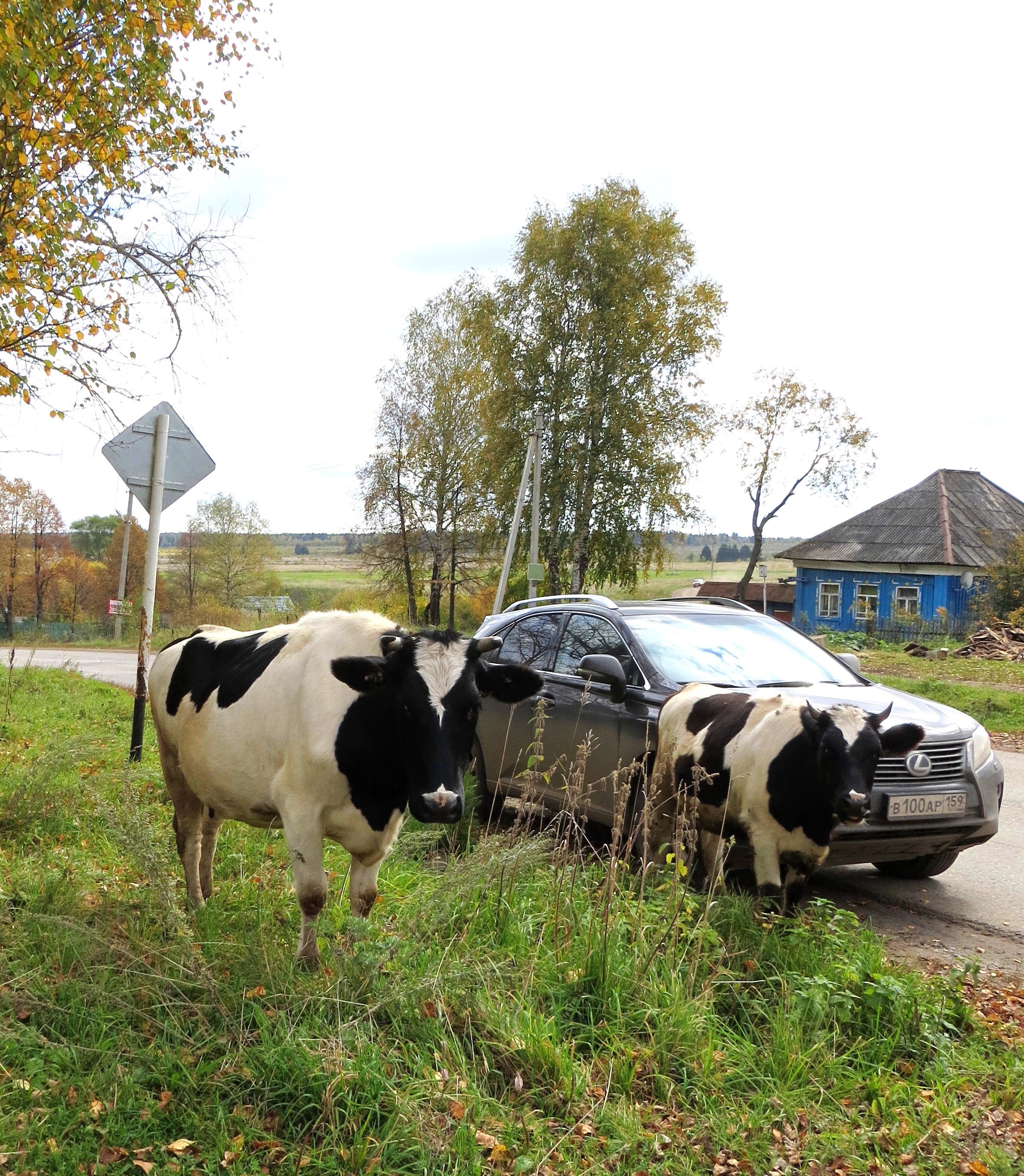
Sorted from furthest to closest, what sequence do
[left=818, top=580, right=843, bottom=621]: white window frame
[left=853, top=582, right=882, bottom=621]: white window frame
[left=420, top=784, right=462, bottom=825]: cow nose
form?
[left=818, top=580, right=843, bottom=621]: white window frame, [left=853, top=582, right=882, bottom=621]: white window frame, [left=420, top=784, right=462, bottom=825]: cow nose

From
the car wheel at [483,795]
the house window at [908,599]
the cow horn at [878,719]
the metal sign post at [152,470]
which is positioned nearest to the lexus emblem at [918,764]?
the cow horn at [878,719]

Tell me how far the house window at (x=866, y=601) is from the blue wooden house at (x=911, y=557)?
4 centimetres

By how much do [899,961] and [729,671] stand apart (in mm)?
2211

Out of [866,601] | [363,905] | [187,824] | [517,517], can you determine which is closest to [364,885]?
[363,905]

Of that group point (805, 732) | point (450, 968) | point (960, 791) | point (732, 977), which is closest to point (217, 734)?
point (450, 968)

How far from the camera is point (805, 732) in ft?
17.5

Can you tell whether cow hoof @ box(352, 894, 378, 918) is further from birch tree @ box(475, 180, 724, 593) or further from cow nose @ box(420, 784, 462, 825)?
birch tree @ box(475, 180, 724, 593)

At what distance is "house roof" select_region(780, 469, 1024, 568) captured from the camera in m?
38.8

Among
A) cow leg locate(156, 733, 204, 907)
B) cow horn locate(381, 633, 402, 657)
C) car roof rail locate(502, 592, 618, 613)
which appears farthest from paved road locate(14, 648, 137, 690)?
cow horn locate(381, 633, 402, 657)

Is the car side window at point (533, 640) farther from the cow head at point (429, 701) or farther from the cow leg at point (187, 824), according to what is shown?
the cow head at point (429, 701)

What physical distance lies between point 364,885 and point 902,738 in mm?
2974

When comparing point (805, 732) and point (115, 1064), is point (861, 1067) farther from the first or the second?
point (115, 1064)

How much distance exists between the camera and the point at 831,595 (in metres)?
43.2

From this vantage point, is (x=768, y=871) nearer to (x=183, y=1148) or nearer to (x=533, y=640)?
(x=533, y=640)
